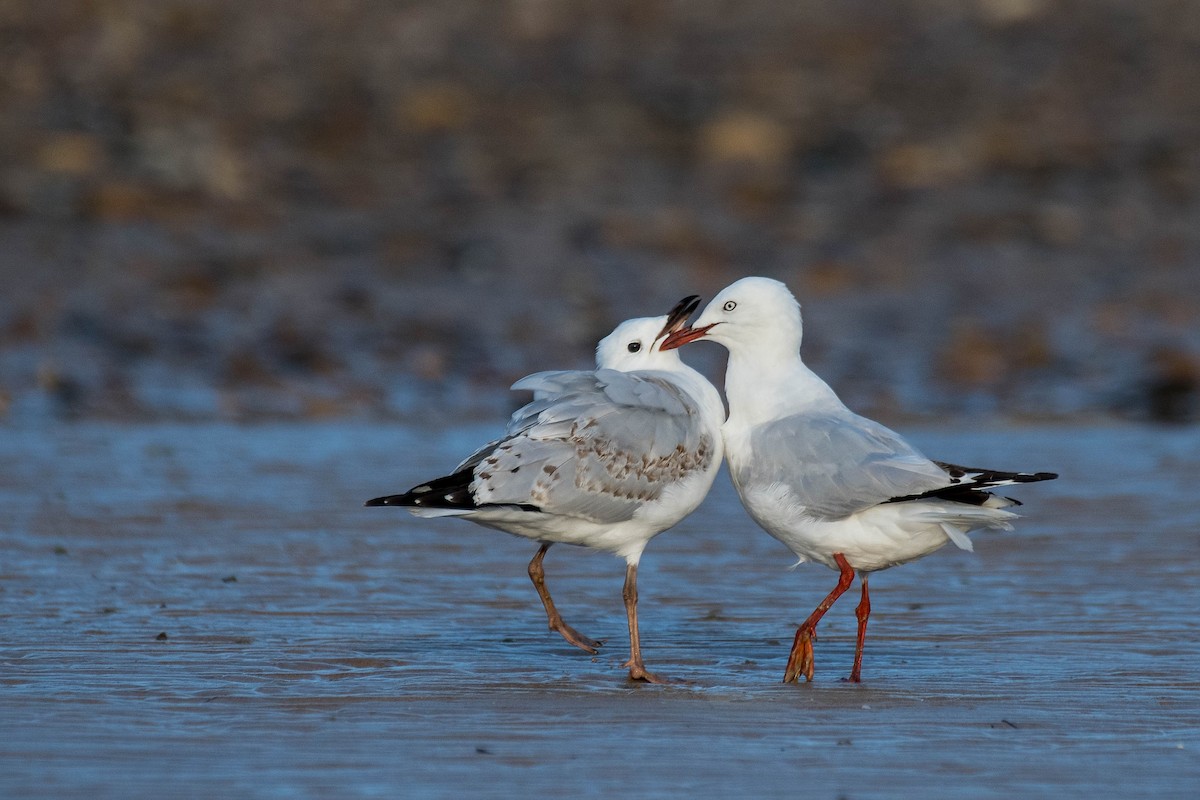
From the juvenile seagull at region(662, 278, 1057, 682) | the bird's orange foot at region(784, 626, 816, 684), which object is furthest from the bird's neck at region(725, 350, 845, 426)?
the bird's orange foot at region(784, 626, 816, 684)

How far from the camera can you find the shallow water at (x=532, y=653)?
4.72 m

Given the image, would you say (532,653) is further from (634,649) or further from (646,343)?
(646,343)

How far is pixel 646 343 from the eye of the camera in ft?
24.1

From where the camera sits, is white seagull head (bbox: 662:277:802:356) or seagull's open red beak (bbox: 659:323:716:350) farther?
seagull's open red beak (bbox: 659:323:716:350)

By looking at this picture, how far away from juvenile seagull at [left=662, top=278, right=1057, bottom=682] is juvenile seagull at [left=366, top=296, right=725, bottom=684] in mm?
235

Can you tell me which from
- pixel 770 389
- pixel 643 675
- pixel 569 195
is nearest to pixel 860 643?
pixel 643 675

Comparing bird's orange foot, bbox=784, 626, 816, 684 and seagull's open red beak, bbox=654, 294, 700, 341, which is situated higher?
seagull's open red beak, bbox=654, 294, 700, 341

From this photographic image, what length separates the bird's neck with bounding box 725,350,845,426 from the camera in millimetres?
6805

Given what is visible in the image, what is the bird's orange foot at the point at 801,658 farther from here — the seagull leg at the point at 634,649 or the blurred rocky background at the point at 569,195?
the blurred rocky background at the point at 569,195

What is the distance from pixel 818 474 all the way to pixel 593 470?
76cm

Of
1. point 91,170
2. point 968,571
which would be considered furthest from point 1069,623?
point 91,170

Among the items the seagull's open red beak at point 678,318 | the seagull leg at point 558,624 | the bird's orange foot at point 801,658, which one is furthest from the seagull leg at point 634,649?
the seagull's open red beak at point 678,318

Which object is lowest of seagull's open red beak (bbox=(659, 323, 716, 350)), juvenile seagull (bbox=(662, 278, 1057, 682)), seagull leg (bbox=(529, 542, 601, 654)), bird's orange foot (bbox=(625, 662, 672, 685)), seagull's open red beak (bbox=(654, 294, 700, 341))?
bird's orange foot (bbox=(625, 662, 672, 685))

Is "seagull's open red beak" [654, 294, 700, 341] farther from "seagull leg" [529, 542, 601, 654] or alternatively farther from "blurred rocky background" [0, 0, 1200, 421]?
"blurred rocky background" [0, 0, 1200, 421]
